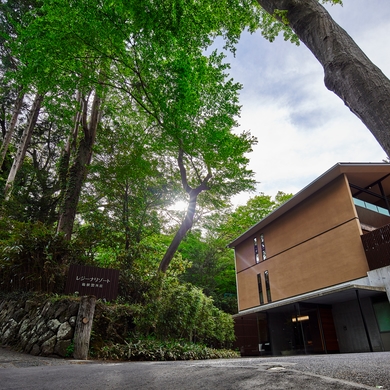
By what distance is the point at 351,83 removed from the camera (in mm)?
2137

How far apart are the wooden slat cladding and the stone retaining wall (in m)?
10.7

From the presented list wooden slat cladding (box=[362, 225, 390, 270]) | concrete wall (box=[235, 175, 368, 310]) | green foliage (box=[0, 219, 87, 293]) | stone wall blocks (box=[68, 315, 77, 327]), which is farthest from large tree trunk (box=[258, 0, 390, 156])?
concrete wall (box=[235, 175, 368, 310])

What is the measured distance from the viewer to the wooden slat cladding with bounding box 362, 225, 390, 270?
10.0 metres

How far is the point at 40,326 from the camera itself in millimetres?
6555

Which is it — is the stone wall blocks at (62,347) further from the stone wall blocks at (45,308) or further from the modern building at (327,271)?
the modern building at (327,271)

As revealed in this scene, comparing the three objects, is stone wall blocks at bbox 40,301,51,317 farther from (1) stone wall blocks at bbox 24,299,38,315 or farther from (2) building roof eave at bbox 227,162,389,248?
(2) building roof eave at bbox 227,162,389,248

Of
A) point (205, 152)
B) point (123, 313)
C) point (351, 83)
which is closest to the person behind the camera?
point (351, 83)

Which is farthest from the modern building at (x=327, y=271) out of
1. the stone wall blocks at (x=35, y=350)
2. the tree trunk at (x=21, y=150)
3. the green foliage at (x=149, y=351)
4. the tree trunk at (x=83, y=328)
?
the tree trunk at (x=21, y=150)

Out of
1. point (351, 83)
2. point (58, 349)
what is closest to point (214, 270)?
point (58, 349)

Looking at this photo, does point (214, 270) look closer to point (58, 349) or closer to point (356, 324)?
point (356, 324)

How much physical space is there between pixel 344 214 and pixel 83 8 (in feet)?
40.4

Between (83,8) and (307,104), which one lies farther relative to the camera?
(307,104)

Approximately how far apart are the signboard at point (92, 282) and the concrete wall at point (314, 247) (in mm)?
9428

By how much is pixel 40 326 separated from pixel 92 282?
60.7 inches
